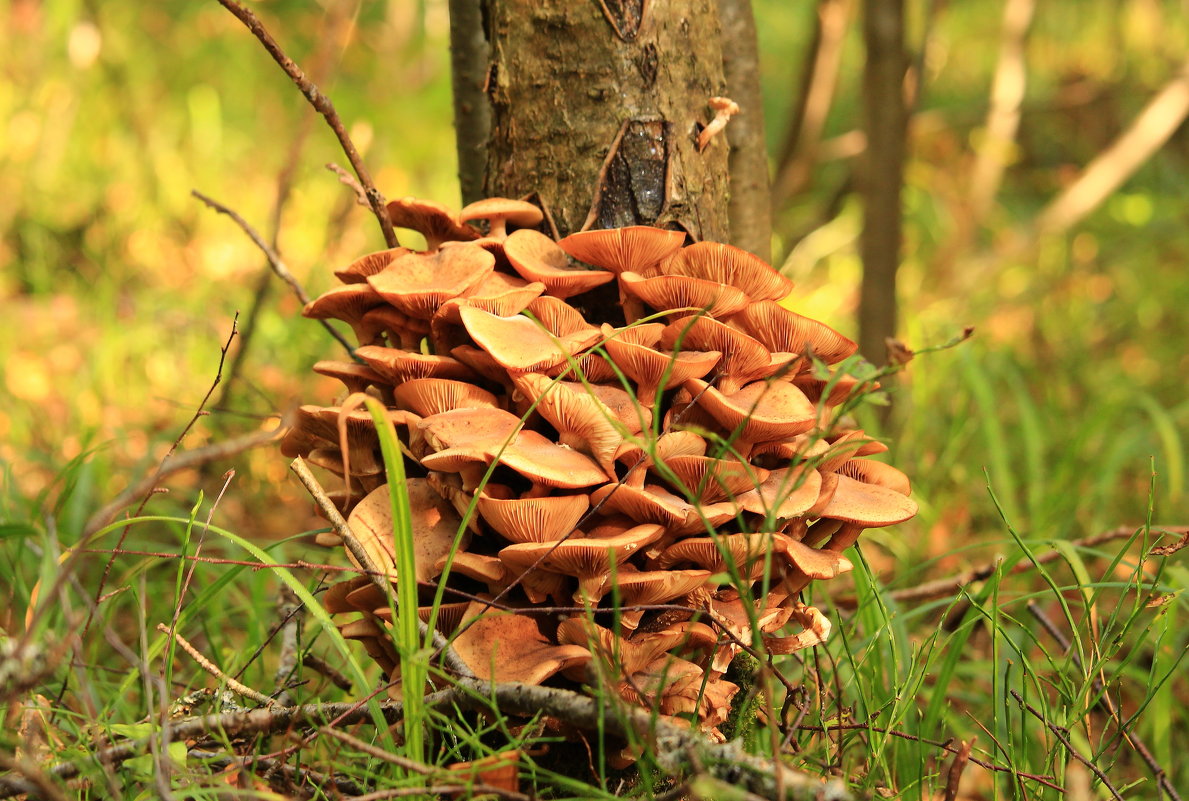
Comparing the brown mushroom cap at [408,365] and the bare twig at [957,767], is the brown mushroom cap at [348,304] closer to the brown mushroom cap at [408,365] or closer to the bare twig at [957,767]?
the brown mushroom cap at [408,365]

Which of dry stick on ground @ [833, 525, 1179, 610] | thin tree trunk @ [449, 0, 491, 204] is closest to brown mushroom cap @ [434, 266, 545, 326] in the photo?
thin tree trunk @ [449, 0, 491, 204]

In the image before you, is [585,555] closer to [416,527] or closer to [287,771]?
[416,527]

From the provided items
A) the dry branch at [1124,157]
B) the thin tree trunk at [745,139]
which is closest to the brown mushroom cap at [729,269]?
the thin tree trunk at [745,139]

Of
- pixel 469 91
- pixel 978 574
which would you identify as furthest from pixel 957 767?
pixel 469 91

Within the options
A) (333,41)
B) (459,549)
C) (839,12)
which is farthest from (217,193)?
(459,549)

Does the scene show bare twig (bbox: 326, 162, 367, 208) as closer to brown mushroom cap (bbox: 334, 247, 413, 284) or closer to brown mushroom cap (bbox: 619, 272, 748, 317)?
brown mushroom cap (bbox: 334, 247, 413, 284)

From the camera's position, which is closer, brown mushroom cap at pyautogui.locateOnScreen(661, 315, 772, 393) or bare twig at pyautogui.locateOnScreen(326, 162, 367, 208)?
brown mushroom cap at pyautogui.locateOnScreen(661, 315, 772, 393)
